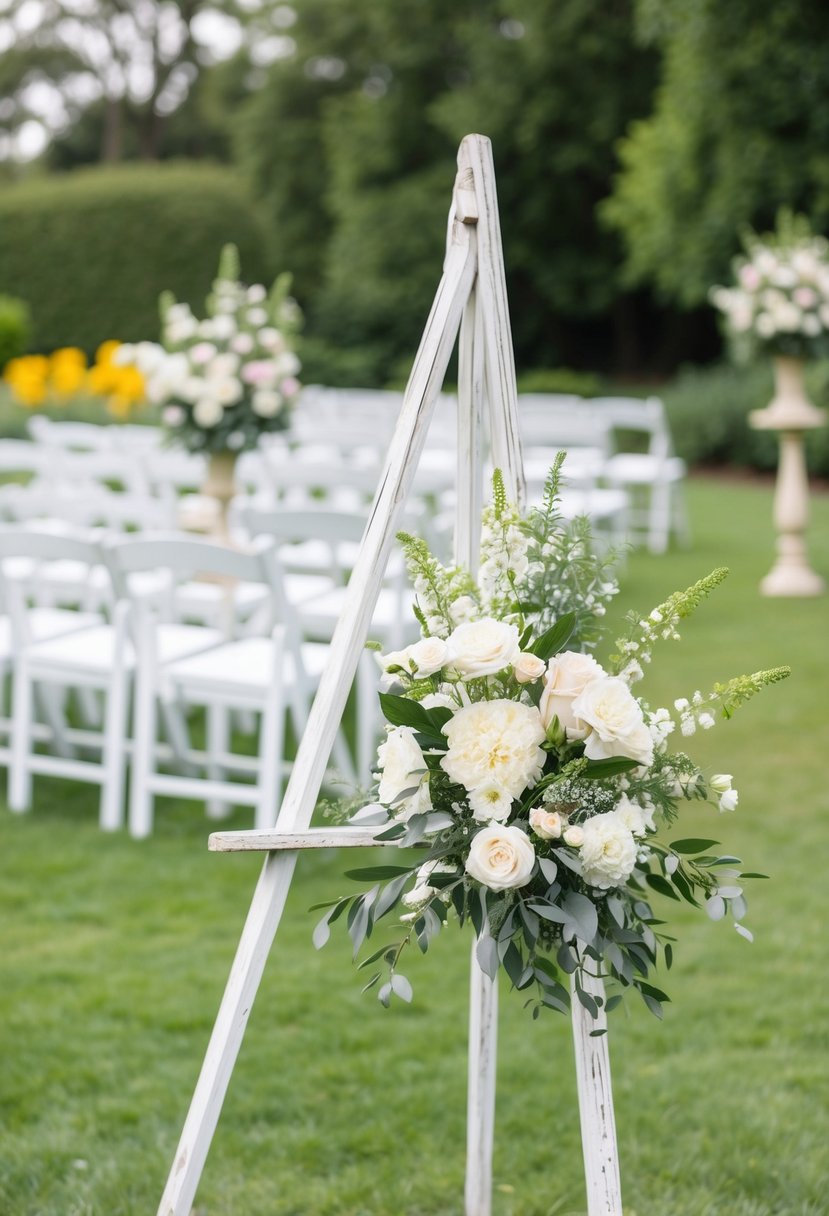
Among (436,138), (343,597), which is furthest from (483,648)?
(436,138)

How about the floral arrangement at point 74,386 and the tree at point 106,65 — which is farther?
the tree at point 106,65

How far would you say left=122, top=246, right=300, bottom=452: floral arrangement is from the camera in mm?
5559

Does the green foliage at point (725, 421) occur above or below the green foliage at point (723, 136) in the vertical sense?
below

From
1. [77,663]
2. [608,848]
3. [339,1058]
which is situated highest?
[608,848]

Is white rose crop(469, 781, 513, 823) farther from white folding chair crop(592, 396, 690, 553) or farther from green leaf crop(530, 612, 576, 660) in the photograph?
white folding chair crop(592, 396, 690, 553)

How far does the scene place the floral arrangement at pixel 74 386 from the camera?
44.1 feet

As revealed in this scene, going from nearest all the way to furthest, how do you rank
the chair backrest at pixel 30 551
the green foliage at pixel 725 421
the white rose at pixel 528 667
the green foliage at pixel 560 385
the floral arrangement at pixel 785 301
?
the white rose at pixel 528 667 → the chair backrest at pixel 30 551 → the floral arrangement at pixel 785 301 → the green foliage at pixel 725 421 → the green foliage at pixel 560 385

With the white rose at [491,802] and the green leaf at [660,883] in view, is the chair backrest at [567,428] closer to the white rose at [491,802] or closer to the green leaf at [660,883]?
the green leaf at [660,883]

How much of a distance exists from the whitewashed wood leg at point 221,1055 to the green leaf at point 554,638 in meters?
0.43

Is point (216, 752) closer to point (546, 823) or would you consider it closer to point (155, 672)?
point (155, 672)

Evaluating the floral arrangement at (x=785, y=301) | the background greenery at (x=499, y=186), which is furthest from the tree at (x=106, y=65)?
the floral arrangement at (x=785, y=301)

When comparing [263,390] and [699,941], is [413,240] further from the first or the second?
[699,941]

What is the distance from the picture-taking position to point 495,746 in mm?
1609

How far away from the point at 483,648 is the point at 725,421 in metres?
14.7
